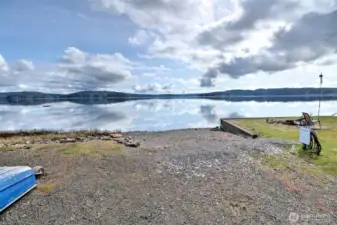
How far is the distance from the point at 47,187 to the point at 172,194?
9.71 feet

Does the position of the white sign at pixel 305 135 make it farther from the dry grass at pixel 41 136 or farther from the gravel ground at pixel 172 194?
the dry grass at pixel 41 136

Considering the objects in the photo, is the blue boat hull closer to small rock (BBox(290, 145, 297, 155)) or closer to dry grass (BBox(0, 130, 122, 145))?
small rock (BBox(290, 145, 297, 155))

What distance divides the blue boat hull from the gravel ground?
6.3 inches

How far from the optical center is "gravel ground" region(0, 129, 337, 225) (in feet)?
16.6

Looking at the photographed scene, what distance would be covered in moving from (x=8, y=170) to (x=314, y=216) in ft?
20.8

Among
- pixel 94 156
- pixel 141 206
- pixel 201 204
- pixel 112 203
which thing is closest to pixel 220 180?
pixel 201 204

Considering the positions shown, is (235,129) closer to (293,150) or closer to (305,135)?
(293,150)

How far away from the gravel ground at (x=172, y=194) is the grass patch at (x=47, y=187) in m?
0.12

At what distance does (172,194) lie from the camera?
236 inches

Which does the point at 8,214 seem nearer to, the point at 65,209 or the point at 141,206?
the point at 65,209

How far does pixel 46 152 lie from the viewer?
9.59 metres

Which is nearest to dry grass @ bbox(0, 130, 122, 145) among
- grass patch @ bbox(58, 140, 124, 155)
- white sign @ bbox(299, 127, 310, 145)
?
grass patch @ bbox(58, 140, 124, 155)

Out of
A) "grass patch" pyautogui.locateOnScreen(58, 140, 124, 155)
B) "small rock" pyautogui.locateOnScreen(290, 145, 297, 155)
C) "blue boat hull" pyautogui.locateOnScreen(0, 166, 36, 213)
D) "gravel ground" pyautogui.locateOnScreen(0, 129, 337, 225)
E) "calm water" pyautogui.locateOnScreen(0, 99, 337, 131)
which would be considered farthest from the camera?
"calm water" pyautogui.locateOnScreen(0, 99, 337, 131)

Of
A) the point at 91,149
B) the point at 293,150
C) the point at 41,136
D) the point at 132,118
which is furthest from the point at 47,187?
the point at 132,118
